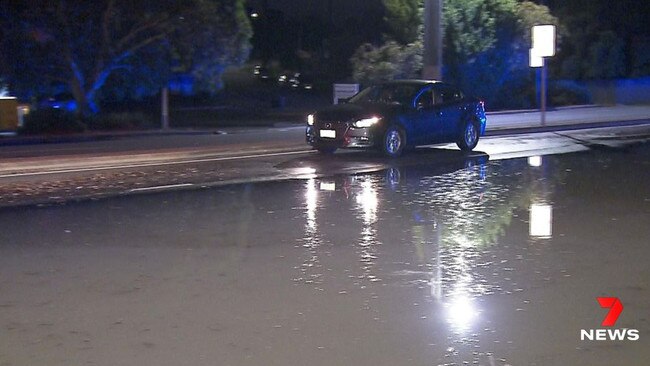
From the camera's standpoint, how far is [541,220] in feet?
40.3

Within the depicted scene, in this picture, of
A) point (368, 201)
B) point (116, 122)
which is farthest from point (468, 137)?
point (116, 122)

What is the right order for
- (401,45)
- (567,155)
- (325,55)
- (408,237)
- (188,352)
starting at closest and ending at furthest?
(188,352) → (408,237) → (567,155) → (401,45) → (325,55)

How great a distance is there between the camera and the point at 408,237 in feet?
36.6

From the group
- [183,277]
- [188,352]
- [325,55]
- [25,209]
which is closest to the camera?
[188,352]

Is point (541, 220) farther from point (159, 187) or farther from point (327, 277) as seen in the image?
point (159, 187)

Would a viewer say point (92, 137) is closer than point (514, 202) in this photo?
No

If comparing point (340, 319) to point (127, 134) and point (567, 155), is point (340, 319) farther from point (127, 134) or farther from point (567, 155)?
point (127, 134)

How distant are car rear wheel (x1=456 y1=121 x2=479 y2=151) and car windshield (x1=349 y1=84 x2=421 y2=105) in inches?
60.3

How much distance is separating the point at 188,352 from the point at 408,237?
15.6 ft

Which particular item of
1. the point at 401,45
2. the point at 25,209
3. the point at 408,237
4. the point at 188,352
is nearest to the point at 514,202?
the point at 408,237

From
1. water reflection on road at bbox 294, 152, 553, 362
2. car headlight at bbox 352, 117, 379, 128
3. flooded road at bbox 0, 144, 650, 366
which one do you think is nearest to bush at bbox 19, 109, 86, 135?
car headlight at bbox 352, 117, 379, 128

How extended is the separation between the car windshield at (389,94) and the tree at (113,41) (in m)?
13.5

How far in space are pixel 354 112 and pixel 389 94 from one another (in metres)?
1.33

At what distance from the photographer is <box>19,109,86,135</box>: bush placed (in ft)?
102
